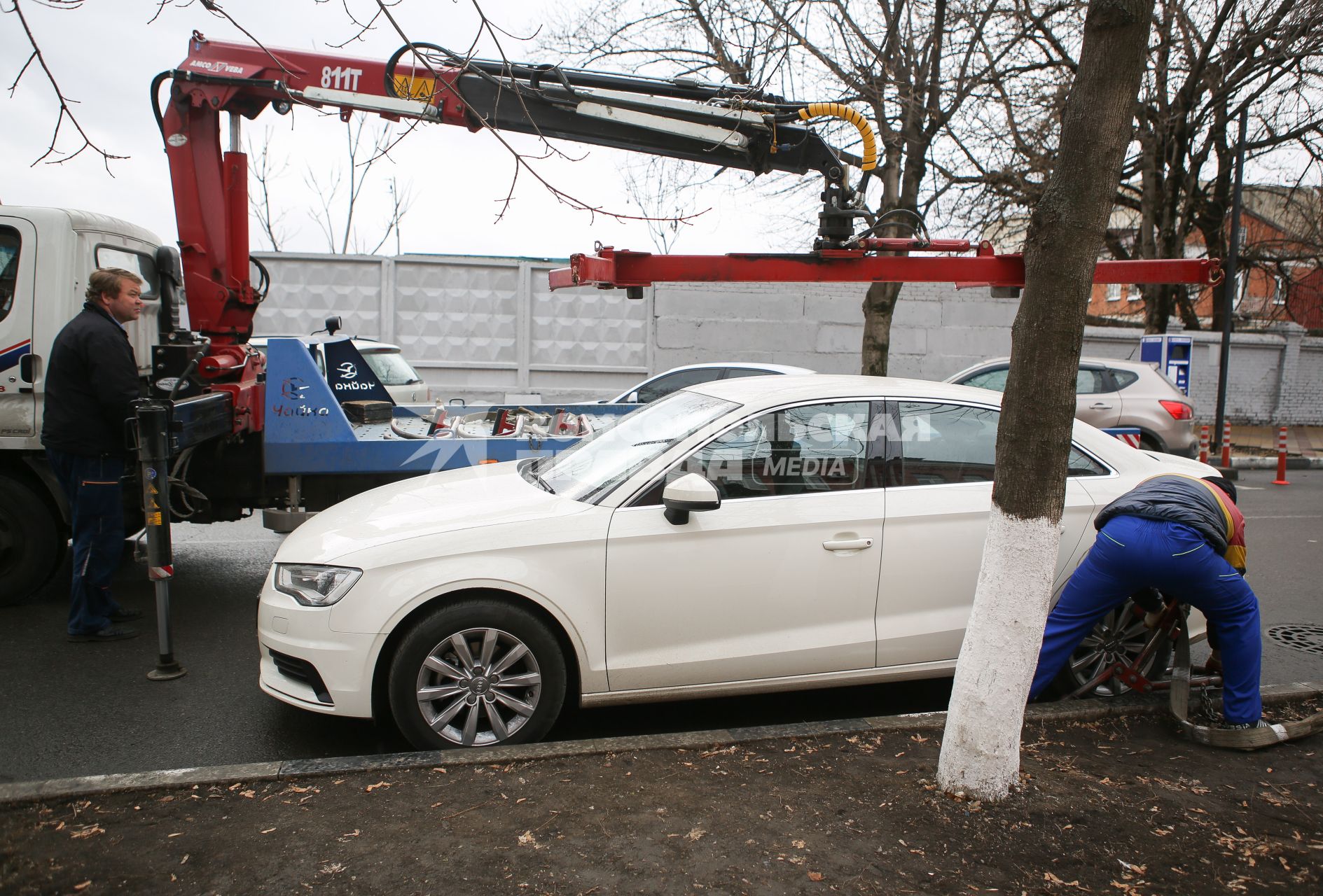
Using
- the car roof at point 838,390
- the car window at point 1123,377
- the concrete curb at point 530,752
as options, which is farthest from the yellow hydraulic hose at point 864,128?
the car window at point 1123,377

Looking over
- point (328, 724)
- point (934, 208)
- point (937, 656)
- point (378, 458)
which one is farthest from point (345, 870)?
point (934, 208)

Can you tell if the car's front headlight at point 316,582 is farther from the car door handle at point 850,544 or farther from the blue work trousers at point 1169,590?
the blue work trousers at point 1169,590

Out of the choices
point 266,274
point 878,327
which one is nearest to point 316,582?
point 266,274

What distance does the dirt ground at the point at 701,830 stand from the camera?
2.91 metres

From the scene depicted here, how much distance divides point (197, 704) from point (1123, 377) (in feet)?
36.2

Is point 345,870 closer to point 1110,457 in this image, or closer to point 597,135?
point 1110,457

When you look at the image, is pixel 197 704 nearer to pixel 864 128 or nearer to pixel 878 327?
pixel 864 128

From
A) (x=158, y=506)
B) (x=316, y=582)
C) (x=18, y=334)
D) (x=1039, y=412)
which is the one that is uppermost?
(x=18, y=334)

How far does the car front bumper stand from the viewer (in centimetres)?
382

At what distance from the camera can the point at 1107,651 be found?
4.54 m

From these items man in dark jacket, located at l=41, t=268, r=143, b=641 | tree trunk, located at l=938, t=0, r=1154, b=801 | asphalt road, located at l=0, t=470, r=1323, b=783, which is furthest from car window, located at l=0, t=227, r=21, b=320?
tree trunk, located at l=938, t=0, r=1154, b=801

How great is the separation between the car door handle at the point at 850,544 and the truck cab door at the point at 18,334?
4907mm

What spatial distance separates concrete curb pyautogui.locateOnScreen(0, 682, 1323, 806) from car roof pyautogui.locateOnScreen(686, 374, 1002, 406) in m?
1.45

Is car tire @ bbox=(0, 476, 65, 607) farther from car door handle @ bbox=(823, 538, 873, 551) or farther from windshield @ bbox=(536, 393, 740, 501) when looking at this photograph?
car door handle @ bbox=(823, 538, 873, 551)
